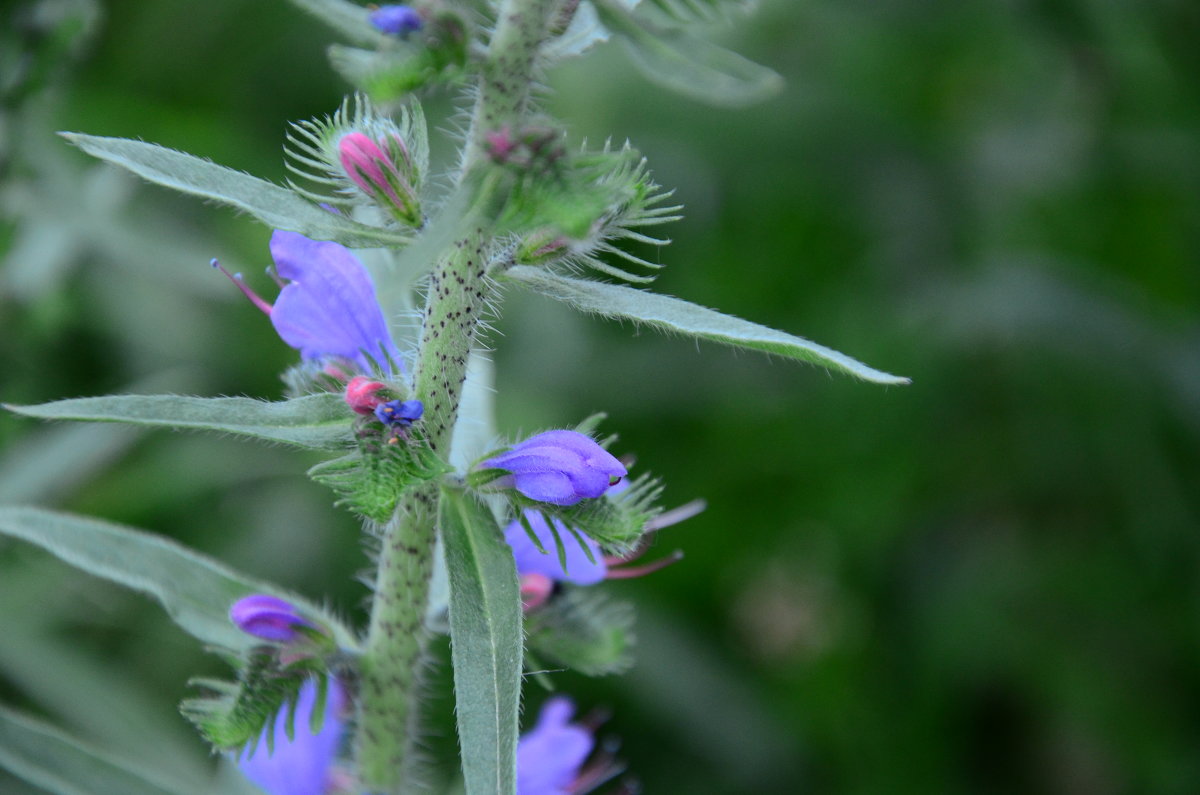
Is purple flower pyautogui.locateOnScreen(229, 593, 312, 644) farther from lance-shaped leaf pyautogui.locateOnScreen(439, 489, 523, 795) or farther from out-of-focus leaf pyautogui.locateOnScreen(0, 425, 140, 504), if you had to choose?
out-of-focus leaf pyautogui.locateOnScreen(0, 425, 140, 504)

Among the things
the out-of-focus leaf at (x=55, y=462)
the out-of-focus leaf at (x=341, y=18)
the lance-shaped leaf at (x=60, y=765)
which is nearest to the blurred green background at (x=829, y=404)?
the out-of-focus leaf at (x=55, y=462)

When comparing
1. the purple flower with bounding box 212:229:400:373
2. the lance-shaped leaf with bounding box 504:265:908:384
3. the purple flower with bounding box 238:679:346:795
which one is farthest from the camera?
the purple flower with bounding box 238:679:346:795

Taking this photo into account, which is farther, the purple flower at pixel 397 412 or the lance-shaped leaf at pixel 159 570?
the lance-shaped leaf at pixel 159 570

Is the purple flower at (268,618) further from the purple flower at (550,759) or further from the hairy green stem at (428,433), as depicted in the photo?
the purple flower at (550,759)

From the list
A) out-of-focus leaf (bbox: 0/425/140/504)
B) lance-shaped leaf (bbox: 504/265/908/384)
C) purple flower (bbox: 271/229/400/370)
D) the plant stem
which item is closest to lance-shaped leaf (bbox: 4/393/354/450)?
the plant stem

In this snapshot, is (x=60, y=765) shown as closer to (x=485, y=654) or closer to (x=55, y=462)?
(x=485, y=654)

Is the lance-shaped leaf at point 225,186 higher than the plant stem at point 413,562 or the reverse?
higher

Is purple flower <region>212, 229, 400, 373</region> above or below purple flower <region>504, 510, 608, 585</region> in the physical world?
above

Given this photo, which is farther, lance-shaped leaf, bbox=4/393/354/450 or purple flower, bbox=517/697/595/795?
purple flower, bbox=517/697/595/795
